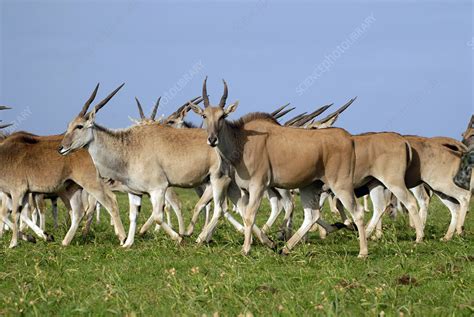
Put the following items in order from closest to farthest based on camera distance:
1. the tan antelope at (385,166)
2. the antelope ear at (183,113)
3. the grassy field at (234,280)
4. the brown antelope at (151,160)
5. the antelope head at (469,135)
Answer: the grassy field at (234,280) < the brown antelope at (151,160) < the tan antelope at (385,166) < the antelope head at (469,135) < the antelope ear at (183,113)

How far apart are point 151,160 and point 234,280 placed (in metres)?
4.47

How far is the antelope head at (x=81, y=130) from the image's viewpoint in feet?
39.3

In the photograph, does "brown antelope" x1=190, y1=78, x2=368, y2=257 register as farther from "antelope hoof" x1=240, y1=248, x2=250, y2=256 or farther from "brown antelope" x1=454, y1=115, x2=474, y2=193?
"brown antelope" x1=454, y1=115, x2=474, y2=193

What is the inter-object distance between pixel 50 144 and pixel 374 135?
17.5ft

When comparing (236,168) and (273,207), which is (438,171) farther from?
(236,168)

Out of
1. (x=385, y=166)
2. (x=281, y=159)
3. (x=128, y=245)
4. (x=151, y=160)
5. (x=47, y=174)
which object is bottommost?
(x=128, y=245)

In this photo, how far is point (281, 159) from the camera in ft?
36.1

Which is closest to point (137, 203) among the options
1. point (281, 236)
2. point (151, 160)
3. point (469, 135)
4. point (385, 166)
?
point (151, 160)

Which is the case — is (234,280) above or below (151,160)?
below

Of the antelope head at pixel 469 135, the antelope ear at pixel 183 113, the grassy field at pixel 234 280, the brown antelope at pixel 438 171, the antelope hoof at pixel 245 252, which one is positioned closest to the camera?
the grassy field at pixel 234 280

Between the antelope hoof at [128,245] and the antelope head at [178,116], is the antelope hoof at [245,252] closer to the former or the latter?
the antelope hoof at [128,245]

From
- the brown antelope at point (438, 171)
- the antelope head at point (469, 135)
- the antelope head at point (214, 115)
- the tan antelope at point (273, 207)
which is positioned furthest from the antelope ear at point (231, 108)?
the antelope head at point (469, 135)

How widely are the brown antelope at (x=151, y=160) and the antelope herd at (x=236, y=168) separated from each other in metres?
0.02

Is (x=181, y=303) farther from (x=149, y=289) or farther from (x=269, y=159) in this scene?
(x=269, y=159)
